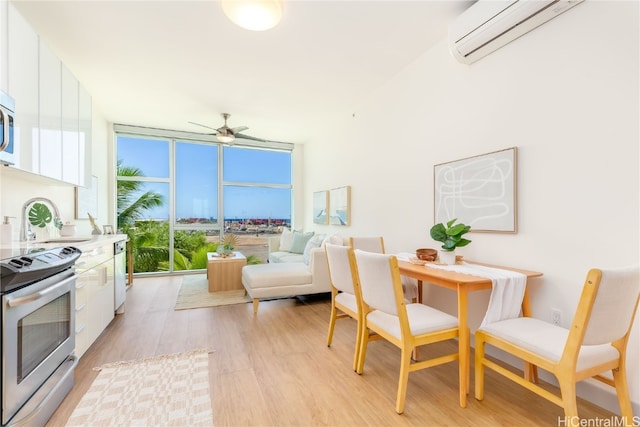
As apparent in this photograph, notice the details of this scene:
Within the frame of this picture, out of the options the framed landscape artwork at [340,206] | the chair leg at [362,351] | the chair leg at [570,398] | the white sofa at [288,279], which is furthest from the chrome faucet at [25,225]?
the chair leg at [570,398]

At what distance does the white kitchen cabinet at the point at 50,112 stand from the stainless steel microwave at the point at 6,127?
40cm

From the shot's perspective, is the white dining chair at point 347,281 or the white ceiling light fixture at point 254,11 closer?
the white ceiling light fixture at point 254,11

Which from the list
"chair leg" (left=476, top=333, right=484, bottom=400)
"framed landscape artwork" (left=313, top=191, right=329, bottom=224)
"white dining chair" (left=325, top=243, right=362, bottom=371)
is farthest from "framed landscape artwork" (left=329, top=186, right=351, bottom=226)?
"chair leg" (left=476, top=333, right=484, bottom=400)

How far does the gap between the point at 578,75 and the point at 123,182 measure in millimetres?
6236

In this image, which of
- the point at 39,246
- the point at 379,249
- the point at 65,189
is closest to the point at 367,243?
the point at 379,249

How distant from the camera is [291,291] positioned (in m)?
3.51

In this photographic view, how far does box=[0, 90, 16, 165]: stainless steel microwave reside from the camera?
167 centimetres

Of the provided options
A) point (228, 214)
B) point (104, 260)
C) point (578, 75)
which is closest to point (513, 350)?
point (578, 75)

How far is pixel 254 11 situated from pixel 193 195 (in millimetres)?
4519

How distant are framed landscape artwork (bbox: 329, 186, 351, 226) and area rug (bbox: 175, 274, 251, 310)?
1.85 m

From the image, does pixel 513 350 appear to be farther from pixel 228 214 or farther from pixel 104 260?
pixel 228 214

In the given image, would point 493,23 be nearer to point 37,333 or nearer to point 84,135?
point 37,333

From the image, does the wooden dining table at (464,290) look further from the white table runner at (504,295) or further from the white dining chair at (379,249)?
the white dining chair at (379,249)

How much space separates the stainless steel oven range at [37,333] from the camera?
4.22 feet
